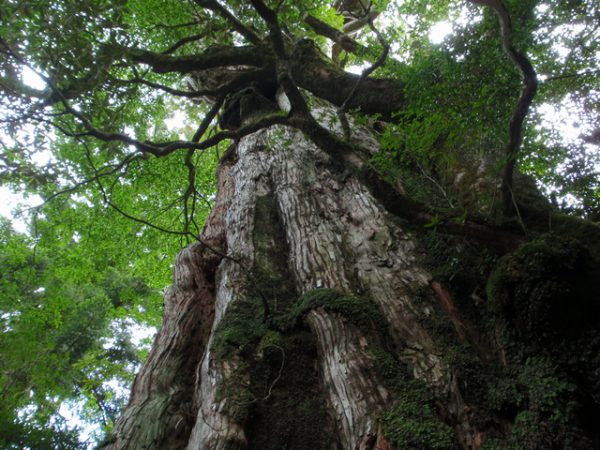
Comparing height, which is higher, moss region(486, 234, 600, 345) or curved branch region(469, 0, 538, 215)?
curved branch region(469, 0, 538, 215)

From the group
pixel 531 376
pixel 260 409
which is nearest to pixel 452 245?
pixel 531 376

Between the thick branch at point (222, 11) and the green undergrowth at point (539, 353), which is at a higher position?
the thick branch at point (222, 11)

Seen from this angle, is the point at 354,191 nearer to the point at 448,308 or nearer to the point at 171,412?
the point at 448,308

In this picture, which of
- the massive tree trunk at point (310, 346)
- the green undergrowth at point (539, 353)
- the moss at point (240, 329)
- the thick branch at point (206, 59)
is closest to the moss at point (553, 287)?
the green undergrowth at point (539, 353)

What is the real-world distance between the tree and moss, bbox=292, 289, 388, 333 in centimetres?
1

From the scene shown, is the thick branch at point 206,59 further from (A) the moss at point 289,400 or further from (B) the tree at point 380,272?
(A) the moss at point 289,400

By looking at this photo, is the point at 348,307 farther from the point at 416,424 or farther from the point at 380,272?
the point at 416,424

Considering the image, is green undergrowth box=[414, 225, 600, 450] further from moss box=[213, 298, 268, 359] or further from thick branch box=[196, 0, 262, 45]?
thick branch box=[196, 0, 262, 45]

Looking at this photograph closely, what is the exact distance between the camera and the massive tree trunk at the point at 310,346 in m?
2.21

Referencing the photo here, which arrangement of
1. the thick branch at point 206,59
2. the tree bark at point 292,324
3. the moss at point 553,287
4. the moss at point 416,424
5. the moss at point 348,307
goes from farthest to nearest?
the thick branch at point 206,59 < the moss at point 348,307 < the tree bark at point 292,324 < the moss at point 553,287 < the moss at point 416,424

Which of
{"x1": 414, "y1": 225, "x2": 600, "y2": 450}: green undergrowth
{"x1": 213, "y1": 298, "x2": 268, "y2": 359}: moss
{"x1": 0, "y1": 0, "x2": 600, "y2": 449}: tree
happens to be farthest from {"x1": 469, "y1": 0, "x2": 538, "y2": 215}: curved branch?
{"x1": 213, "y1": 298, "x2": 268, "y2": 359}: moss

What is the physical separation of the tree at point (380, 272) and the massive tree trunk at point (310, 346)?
0.01 metres

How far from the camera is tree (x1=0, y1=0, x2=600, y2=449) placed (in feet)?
7.03

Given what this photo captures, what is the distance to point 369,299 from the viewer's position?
2977mm
